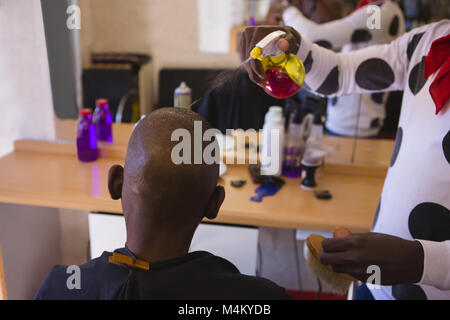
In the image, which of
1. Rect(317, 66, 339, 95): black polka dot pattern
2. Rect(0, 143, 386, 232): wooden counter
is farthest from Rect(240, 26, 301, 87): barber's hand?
Rect(0, 143, 386, 232): wooden counter

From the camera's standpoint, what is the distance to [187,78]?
6.23 ft

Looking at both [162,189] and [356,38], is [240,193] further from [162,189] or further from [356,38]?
[162,189]

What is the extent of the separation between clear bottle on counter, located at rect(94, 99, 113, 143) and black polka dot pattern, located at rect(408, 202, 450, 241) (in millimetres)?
1347

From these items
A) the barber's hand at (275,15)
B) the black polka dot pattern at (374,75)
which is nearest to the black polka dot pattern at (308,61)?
the black polka dot pattern at (374,75)

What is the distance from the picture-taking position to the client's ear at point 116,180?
700mm

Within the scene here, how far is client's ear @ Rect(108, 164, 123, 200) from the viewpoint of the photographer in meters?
0.70

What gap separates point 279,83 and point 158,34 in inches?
61.6

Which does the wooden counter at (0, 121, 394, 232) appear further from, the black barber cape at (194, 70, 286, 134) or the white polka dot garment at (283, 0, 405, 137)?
the black barber cape at (194, 70, 286, 134)

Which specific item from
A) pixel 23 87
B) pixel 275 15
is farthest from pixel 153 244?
pixel 23 87

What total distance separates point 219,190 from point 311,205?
2.62 feet

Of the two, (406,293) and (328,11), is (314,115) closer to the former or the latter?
(328,11)

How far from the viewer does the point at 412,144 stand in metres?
0.90

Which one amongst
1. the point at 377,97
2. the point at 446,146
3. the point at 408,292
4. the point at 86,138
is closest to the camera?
the point at 446,146
